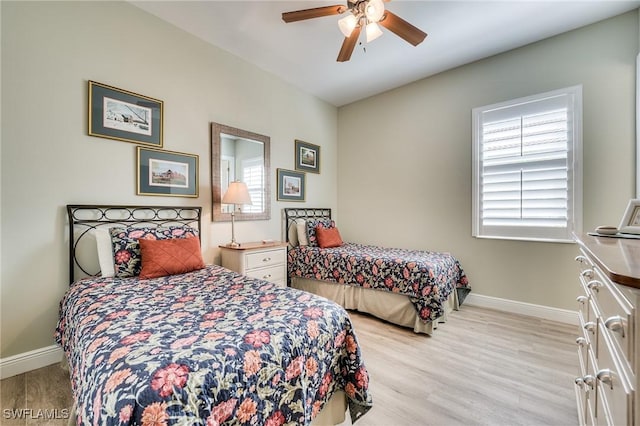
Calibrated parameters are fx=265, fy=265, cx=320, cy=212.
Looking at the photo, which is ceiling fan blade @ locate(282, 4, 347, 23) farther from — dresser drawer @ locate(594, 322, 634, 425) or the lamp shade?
dresser drawer @ locate(594, 322, 634, 425)

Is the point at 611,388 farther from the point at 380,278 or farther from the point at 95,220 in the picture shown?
the point at 95,220

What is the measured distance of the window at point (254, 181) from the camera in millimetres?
3213

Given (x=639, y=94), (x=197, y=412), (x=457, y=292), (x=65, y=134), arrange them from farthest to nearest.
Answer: (x=457, y=292) → (x=639, y=94) → (x=65, y=134) → (x=197, y=412)

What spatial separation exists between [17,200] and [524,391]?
3.58 meters

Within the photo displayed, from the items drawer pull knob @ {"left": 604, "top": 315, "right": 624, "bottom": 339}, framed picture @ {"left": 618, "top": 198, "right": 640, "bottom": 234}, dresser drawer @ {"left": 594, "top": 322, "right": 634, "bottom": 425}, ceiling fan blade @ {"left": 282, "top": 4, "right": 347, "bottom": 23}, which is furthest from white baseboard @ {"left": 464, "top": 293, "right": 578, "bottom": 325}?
ceiling fan blade @ {"left": 282, "top": 4, "right": 347, "bottom": 23}

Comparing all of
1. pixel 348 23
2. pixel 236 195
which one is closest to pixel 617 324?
pixel 348 23

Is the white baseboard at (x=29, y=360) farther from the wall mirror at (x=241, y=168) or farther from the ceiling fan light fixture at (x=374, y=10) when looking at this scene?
the ceiling fan light fixture at (x=374, y=10)

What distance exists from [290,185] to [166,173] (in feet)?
5.31

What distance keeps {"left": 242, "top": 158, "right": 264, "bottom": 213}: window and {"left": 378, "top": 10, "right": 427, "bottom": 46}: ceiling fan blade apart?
2004 millimetres

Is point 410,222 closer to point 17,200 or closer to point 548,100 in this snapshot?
point 548,100

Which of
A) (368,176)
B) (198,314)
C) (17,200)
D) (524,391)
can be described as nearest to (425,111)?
(368,176)

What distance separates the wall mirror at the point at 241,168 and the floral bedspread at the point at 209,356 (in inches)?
57.5

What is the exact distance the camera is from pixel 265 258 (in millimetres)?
2844

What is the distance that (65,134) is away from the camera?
6.55 feet
